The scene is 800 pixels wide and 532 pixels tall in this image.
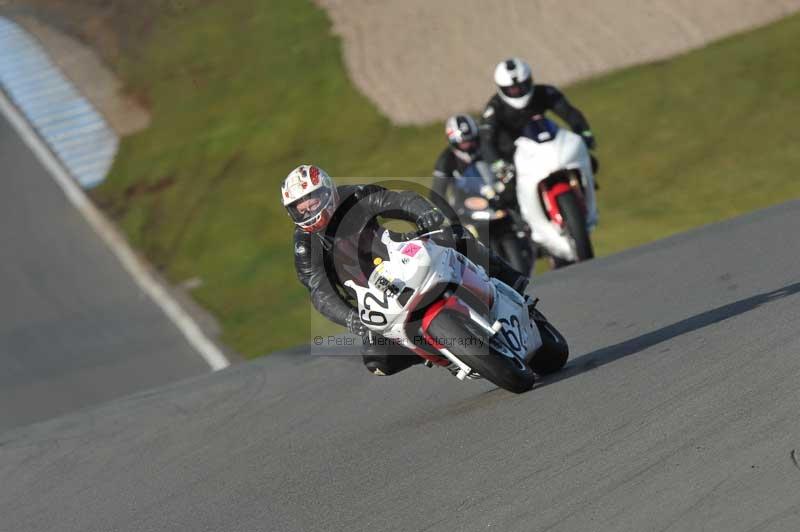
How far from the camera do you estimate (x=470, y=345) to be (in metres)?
6.43

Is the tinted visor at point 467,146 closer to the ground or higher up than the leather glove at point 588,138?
closer to the ground

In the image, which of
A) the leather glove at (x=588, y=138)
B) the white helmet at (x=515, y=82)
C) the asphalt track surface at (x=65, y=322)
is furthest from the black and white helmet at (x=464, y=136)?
the asphalt track surface at (x=65, y=322)

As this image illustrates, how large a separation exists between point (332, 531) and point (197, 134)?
64.1 feet

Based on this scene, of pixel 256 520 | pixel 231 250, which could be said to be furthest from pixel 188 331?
pixel 256 520

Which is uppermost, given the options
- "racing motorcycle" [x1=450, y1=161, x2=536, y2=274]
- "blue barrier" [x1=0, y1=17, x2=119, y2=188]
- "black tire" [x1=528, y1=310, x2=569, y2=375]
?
"black tire" [x1=528, y1=310, x2=569, y2=375]

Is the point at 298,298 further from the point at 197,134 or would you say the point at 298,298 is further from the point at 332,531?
the point at 332,531

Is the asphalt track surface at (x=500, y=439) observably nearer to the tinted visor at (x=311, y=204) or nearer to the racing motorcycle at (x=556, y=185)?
the tinted visor at (x=311, y=204)

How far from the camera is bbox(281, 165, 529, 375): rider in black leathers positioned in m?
6.91

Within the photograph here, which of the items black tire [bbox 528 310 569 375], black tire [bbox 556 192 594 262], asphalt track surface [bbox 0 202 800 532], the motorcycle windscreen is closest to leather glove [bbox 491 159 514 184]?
the motorcycle windscreen

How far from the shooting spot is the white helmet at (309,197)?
689 cm

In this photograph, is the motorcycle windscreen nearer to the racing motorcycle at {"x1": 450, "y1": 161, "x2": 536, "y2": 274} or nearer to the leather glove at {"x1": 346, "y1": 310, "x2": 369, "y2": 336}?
the racing motorcycle at {"x1": 450, "y1": 161, "x2": 536, "y2": 274}

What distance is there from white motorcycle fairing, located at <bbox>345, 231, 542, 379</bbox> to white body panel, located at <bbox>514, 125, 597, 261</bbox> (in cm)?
473

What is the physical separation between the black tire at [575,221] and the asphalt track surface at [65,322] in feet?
16.1

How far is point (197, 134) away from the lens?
24.0m
